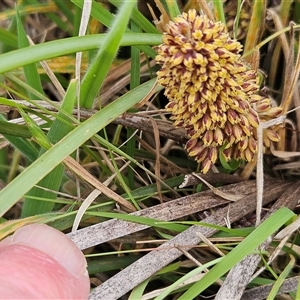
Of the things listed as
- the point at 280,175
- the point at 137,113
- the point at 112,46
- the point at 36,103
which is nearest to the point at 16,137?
the point at 36,103

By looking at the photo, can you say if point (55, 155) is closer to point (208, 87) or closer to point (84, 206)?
point (84, 206)

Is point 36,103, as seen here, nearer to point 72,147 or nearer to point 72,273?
point 72,147

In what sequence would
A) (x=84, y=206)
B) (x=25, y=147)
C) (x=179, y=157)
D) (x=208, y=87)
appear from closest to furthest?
1. (x=208, y=87)
2. (x=84, y=206)
3. (x=25, y=147)
4. (x=179, y=157)

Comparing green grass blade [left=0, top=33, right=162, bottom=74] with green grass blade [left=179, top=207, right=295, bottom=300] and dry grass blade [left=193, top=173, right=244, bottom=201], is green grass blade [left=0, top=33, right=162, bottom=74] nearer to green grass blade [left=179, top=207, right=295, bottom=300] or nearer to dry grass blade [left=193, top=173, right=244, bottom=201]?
dry grass blade [left=193, top=173, right=244, bottom=201]

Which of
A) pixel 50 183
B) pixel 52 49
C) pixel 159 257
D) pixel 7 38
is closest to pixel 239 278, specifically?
pixel 159 257

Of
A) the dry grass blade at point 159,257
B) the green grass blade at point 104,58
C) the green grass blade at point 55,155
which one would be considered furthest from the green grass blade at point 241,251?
the green grass blade at point 104,58

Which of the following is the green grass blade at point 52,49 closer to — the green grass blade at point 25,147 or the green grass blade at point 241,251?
the green grass blade at point 25,147

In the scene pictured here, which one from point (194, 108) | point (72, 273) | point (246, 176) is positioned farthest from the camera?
point (246, 176)
